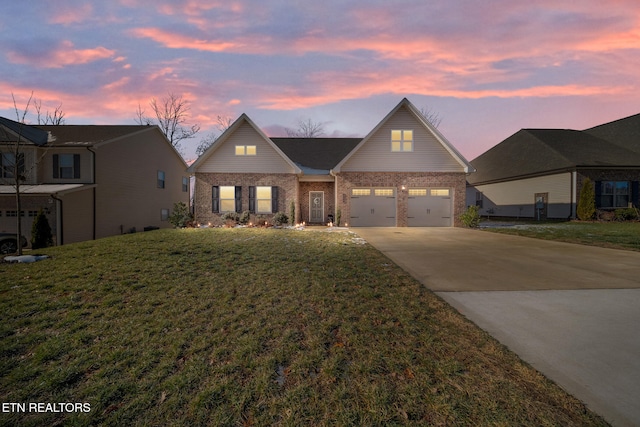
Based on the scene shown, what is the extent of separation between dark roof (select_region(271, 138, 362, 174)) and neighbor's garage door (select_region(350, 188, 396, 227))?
3.02 metres

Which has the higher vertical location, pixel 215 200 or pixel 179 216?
pixel 215 200

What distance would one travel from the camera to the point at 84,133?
17.3 m

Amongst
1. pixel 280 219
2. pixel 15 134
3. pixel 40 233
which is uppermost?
pixel 15 134

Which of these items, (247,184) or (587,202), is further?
(587,202)

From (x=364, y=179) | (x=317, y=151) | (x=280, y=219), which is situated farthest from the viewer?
(x=317, y=151)

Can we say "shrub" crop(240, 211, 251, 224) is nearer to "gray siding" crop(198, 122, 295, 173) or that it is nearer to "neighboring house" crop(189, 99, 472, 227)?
"neighboring house" crop(189, 99, 472, 227)

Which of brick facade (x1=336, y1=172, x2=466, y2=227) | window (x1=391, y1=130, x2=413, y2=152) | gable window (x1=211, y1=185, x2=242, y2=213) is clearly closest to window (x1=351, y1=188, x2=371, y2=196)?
brick facade (x1=336, y1=172, x2=466, y2=227)

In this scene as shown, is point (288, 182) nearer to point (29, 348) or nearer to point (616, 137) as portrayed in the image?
point (29, 348)

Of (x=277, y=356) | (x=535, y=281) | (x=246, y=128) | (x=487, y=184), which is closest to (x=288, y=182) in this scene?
(x=246, y=128)

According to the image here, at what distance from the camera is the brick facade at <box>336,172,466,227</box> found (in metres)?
17.6

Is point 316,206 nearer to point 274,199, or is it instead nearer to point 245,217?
point 274,199

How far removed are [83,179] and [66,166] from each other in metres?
1.27

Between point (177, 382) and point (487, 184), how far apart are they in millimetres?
32160

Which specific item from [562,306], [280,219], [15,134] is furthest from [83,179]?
[562,306]
